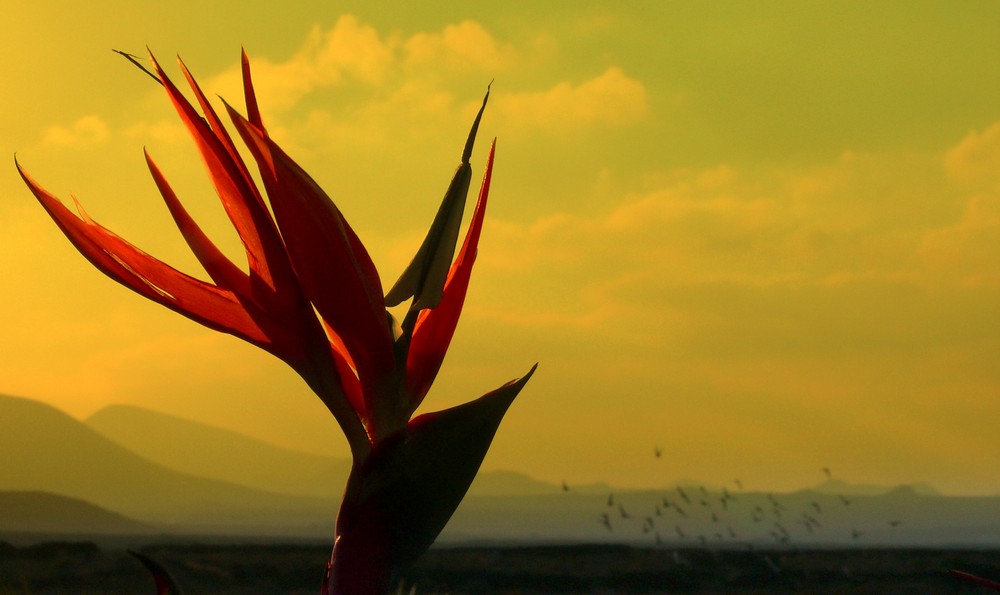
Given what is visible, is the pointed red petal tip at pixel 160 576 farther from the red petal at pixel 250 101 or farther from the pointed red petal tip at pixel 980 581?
the pointed red petal tip at pixel 980 581

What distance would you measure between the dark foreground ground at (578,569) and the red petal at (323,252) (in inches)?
43.0

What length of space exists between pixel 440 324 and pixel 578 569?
6.02 ft

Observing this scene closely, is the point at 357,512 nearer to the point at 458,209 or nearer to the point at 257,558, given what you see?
the point at 458,209

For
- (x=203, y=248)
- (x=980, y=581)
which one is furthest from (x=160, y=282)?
(x=980, y=581)

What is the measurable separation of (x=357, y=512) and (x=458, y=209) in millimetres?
262

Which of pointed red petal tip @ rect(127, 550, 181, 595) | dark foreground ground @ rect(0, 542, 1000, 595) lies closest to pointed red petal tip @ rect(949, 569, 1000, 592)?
pointed red petal tip @ rect(127, 550, 181, 595)

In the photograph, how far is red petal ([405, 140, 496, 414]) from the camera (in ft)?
2.63

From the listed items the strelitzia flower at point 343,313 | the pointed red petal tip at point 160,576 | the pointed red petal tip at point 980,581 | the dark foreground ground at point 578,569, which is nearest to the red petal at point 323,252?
the strelitzia flower at point 343,313

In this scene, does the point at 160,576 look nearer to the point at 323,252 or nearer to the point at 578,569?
the point at 323,252

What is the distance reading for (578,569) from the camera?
2.51m

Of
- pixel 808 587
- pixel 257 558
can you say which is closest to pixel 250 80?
pixel 257 558

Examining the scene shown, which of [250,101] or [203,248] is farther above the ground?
[250,101]

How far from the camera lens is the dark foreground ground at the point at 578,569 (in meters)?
1.86

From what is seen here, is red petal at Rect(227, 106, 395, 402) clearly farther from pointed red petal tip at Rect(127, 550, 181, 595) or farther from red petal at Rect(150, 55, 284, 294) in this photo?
pointed red petal tip at Rect(127, 550, 181, 595)
